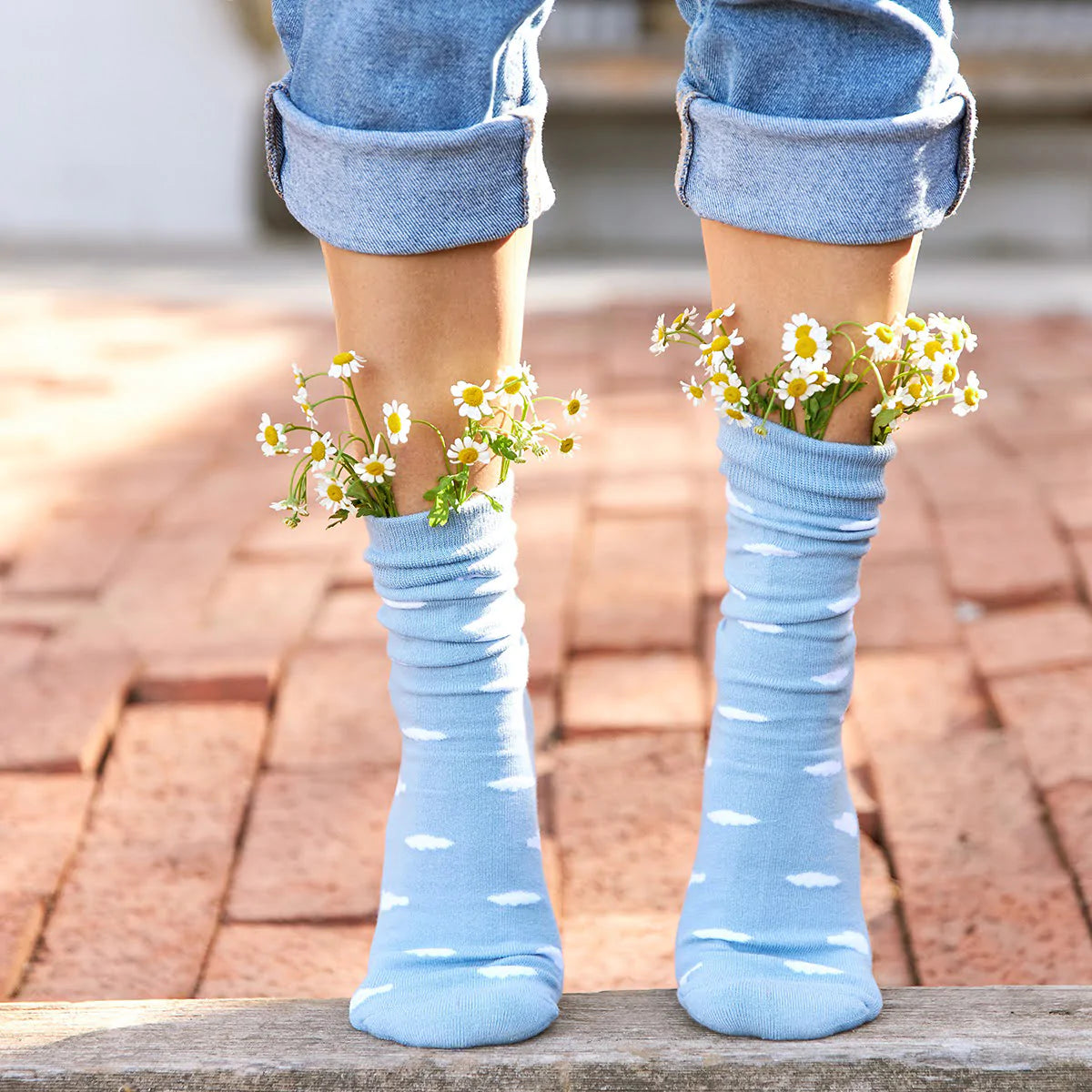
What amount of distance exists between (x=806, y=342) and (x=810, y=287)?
31mm

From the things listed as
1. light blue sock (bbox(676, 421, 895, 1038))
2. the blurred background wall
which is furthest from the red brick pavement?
the blurred background wall

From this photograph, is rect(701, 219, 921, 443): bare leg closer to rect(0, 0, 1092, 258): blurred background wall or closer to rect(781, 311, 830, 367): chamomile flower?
rect(781, 311, 830, 367): chamomile flower

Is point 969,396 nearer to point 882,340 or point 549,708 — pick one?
point 882,340

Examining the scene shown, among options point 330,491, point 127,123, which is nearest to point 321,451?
point 330,491

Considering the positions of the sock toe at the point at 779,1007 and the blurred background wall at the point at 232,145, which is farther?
the blurred background wall at the point at 232,145

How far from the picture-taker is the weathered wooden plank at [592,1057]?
0.70 meters

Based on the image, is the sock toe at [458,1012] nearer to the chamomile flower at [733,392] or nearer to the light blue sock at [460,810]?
the light blue sock at [460,810]

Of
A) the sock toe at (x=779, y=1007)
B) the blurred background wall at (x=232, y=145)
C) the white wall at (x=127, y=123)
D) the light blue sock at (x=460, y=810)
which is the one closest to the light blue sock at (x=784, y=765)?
the sock toe at (x=779, y=1007)

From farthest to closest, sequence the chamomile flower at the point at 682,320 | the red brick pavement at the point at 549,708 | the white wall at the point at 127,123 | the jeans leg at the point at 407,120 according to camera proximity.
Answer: the white wall at the point at 127,123 → the red brick pavement at the point at 549,708 → the chamomile flower at the point at 682,320 → the jeans leg at the point at 407,120

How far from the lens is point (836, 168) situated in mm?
705

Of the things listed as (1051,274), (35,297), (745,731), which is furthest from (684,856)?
(1051,274)

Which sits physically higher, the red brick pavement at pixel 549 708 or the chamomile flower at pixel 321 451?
the chamomile flower at pixel 321 451

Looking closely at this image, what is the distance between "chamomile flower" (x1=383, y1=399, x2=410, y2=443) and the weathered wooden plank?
1.06ft

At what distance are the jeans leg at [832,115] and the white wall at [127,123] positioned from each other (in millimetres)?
3750
